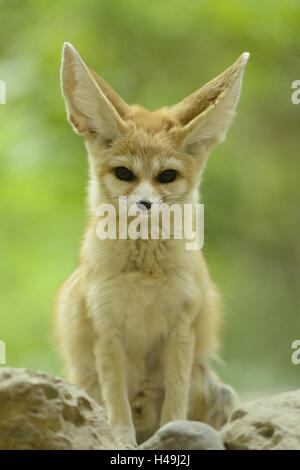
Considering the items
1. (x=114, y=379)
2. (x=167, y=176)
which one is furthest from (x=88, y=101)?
(x=114, y=379)

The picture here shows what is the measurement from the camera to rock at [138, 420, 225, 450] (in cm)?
237

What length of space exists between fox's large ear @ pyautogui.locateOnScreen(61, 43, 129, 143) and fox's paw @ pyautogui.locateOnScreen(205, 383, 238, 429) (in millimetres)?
1385

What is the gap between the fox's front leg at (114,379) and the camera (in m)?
3.24

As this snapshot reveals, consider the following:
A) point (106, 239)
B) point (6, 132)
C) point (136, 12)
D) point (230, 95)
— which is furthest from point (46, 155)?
point (230, 95)

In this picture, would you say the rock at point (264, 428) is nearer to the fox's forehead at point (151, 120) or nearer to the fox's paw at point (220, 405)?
the fox's paw at point (220, 405)

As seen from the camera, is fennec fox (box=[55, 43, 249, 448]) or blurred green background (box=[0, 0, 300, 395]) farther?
blurred green background (box=[0, 0, 300, 395])

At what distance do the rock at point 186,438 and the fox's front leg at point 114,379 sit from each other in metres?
0.80

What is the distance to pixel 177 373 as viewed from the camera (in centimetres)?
340

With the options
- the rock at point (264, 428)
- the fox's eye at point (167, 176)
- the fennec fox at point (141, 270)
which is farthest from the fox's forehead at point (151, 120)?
the rock at point (264, 428)

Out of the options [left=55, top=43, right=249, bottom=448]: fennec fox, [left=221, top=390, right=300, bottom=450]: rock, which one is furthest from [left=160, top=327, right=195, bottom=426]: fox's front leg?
[left=221, top=390, right=300, bottom=450]: rock

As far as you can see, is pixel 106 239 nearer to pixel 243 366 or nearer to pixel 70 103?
pixel 70 103

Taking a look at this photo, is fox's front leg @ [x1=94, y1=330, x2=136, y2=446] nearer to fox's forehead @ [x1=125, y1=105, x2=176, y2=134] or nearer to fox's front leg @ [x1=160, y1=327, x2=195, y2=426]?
fox's front leg @ [x1=160, y1=327, x2=195, y2=426]

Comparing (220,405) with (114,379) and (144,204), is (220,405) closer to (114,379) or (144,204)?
(114,379)
